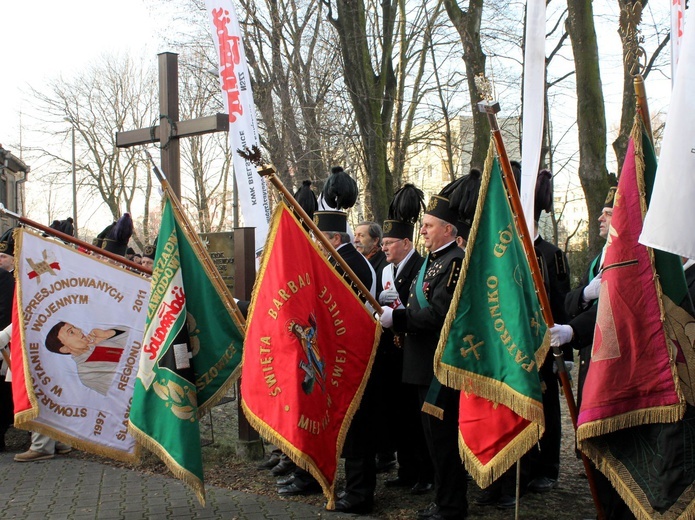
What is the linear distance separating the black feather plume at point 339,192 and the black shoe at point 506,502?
2596 millimetres

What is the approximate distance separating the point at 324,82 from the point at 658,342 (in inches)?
759

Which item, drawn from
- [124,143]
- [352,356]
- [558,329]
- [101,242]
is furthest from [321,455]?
[101,242]

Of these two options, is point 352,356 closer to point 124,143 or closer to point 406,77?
point 124,143

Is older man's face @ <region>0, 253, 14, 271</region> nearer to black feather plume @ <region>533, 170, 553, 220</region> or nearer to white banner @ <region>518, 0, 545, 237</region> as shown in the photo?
black feather plume @ <region>533, 170, 553, 220</region>

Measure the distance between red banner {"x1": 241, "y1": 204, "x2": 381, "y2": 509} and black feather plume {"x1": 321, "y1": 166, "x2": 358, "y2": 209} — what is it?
0.98 metres

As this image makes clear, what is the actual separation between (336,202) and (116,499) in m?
2.97

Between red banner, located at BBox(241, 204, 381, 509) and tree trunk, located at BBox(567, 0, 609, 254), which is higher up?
tree trunk, located at BBox(567, 0, 609, 254)

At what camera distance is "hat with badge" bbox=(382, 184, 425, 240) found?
6250mm

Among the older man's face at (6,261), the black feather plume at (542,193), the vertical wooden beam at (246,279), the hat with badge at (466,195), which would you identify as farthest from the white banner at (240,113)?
the black feather plume at (542,193)

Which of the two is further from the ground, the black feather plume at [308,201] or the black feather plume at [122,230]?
the black feather plume at [308,201]

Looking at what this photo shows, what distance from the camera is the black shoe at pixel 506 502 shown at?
5.51 meters

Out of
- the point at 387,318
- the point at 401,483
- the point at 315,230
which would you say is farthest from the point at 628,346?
the point at 401,483

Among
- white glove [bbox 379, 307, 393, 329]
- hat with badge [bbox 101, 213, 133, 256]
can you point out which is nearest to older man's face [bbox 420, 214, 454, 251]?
white glove [bbox 379, 307, 393, 329]

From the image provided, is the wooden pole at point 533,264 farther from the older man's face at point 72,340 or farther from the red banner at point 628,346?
the older man's face at point 72,340
